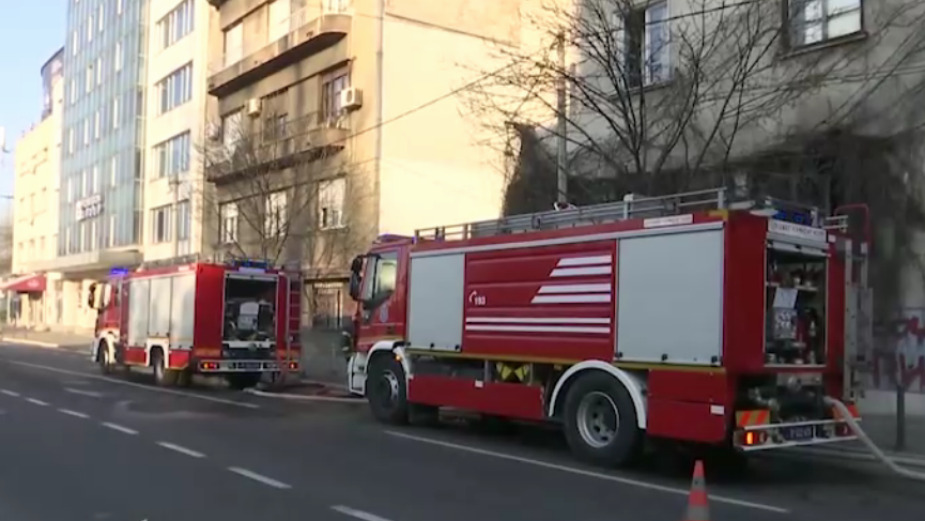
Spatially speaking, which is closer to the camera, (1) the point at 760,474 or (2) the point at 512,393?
(1) the point at 760,474

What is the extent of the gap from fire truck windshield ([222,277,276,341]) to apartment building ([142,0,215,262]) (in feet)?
59.9

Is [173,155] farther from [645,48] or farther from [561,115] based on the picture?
[561,115]

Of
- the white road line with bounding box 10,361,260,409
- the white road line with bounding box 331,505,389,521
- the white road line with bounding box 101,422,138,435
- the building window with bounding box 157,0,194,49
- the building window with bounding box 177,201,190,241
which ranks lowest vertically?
the white road line with bounding box 10,361,260,409

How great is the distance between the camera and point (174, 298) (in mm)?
22766

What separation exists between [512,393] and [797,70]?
29.1ft

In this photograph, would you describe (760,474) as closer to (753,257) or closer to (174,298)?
(753,257)

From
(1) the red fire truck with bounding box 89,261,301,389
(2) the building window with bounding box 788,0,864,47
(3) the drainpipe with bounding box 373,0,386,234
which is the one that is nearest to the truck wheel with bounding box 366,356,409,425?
(1) the red fire truck with bounding box 89,261,301,389

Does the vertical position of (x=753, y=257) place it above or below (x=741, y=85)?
A: below

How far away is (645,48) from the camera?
20.0m

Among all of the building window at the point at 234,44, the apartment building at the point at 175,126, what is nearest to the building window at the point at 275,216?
the apartment building at the point at 175,126

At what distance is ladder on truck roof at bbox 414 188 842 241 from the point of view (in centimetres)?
1100

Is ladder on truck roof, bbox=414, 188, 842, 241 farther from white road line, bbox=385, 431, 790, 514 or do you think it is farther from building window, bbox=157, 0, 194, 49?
building window, bbox=157, 0, 194, 49

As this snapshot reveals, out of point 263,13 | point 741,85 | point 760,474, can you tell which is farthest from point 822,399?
point 263,13

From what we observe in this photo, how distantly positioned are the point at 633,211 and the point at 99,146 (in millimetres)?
52071
